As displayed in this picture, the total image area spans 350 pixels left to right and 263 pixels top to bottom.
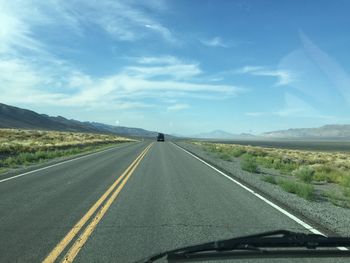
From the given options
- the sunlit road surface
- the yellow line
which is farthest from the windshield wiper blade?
the yellow line

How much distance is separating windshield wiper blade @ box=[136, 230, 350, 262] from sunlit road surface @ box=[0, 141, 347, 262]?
99cm

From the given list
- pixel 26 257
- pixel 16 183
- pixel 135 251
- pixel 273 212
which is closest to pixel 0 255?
pixel 26 257

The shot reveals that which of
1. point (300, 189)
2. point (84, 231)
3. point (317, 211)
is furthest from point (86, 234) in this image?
point (300, 189)

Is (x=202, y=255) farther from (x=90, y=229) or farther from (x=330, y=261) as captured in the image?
(x=90, y=229)

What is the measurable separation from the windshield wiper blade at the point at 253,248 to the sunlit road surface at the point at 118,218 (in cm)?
99

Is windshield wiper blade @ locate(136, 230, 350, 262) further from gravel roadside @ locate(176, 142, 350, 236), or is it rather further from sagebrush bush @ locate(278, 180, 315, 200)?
sagebrush bush @ locate(278, 180, 315, 200)

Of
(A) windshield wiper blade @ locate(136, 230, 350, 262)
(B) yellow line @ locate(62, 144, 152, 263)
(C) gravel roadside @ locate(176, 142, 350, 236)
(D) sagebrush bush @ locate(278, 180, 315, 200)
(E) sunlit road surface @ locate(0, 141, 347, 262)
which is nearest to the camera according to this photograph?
(A) windshield wiper blade @ locate(136, 230, 350, 262)

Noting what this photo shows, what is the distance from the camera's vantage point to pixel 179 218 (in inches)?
369

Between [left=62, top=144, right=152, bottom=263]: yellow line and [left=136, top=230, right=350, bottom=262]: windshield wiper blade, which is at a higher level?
[left=136, top=230, right=350, bottom=262]: windshield wiper blade

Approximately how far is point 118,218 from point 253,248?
15.6ft

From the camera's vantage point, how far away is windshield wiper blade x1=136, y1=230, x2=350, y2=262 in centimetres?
481

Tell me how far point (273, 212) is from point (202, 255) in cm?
578

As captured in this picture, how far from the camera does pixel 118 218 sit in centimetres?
935

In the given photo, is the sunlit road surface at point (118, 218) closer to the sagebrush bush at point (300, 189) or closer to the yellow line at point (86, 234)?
the yellow line at point (86, 234)
